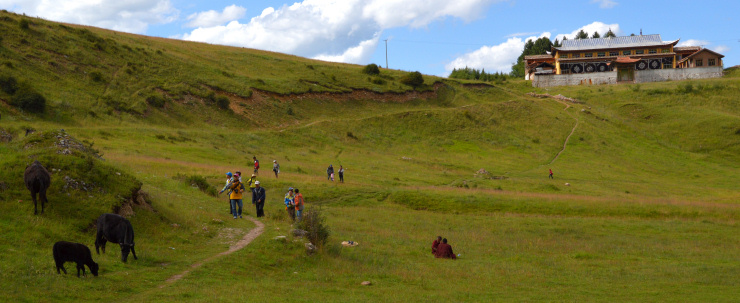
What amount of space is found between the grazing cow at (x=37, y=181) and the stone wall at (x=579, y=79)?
A: 373 ft

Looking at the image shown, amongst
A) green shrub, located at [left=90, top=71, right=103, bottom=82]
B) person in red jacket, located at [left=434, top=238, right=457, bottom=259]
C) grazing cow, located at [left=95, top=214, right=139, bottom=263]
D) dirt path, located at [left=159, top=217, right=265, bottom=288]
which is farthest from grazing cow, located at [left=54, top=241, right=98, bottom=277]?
green shrub, located at [left=90, top=71, right=103, bottom=82]

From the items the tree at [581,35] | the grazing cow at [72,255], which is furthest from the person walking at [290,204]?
the tree at [581,35]

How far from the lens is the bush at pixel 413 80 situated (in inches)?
3994

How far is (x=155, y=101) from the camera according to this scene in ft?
224

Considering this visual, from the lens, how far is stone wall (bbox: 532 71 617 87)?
4673 inches

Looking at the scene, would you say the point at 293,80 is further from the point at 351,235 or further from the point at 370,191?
the point at 351,235

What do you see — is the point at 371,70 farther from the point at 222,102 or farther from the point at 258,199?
the point at 258,199

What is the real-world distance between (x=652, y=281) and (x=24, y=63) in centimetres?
6842

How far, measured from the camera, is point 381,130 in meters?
79.6

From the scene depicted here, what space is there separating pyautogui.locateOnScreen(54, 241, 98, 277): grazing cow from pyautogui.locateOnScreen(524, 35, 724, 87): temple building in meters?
116

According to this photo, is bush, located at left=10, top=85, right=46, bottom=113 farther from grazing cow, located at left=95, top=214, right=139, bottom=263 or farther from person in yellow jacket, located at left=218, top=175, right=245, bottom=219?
grazing cow, located at left=95, top=214, right=139, bottom=263

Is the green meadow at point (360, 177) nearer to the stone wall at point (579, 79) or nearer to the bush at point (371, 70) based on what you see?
the bush at point (371, 70)

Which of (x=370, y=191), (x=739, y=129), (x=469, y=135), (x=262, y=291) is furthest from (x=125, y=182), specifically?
(x=739, y=129)

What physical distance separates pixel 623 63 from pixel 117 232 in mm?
120566
